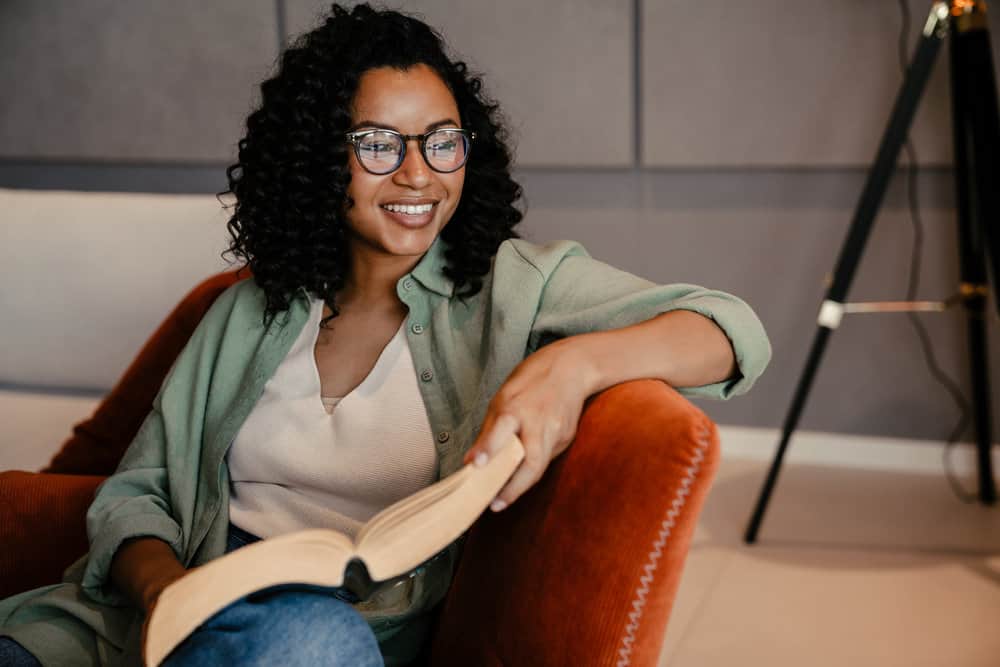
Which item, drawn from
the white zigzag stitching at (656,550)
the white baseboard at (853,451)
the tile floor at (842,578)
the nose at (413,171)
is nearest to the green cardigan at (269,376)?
the nose at (413,171)

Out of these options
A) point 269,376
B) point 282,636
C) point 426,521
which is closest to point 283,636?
point 282,636

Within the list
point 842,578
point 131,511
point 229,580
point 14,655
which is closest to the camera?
point 229,580

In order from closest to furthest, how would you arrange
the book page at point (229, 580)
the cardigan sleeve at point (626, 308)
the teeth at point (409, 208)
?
the book page at point (229, 580) < the cardigan sleeve at point (626, 308) < the teeth at point (409, 208)

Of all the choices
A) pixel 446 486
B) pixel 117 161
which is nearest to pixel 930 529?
pixel 446 486

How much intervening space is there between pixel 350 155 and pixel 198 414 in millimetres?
392

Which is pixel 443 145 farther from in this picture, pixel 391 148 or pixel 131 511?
pixel 131 511

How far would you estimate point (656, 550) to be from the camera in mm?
948

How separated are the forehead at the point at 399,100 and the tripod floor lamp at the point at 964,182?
3.81 feet

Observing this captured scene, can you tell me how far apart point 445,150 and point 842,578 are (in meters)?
1.38

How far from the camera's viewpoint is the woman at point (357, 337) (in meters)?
1.20

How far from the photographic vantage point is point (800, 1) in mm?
2574

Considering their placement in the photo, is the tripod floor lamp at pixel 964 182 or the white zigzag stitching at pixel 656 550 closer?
the white zigzag stitching at pixel 656 550

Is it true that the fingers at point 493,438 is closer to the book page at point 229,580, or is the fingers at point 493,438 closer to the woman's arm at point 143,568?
the book page at point 229,580

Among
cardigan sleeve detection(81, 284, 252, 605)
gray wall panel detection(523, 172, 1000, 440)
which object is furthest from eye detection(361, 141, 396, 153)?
gray wall panel detection(523, 172, 1000, 440)
